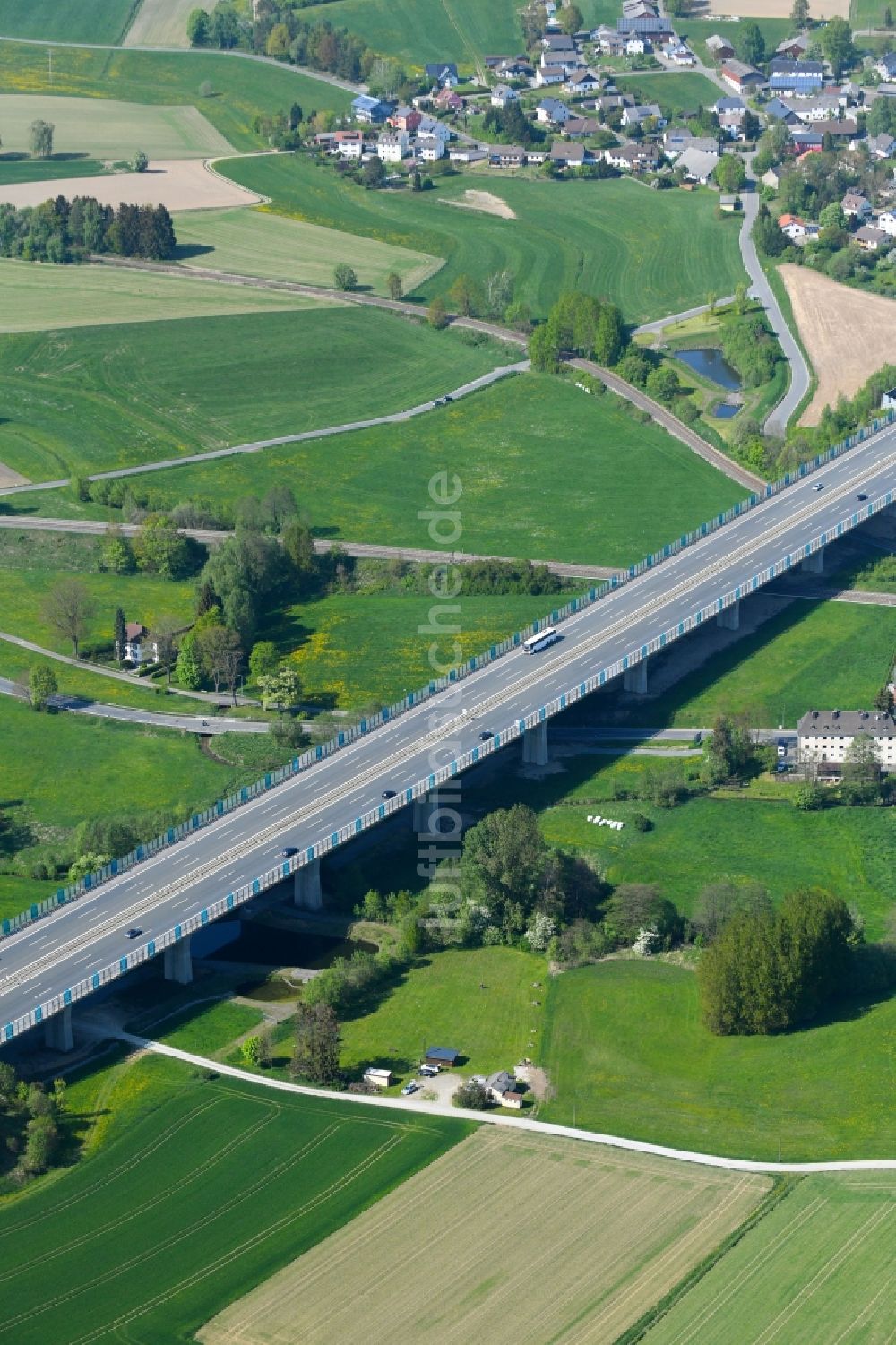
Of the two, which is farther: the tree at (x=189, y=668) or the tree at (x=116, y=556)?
the tree at (x=116, y=556)

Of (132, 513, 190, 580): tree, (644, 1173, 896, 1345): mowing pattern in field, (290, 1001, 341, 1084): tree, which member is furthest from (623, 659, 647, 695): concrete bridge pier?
(644, 1173, 896, 1345): mowing pattern in field

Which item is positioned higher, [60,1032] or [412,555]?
[412,555]

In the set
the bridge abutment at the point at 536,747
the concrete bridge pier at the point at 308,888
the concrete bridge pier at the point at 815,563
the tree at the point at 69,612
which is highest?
the concrete bridge pier at the point at 815,563

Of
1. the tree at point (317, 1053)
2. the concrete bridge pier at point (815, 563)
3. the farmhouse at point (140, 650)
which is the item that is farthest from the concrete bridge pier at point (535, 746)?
the concrete bridge pier at point (815, 563)

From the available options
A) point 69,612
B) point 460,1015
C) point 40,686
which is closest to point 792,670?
point 460,1015

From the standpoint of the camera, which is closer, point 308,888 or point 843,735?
point 308,888

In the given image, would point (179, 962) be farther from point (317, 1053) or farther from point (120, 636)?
point (120, 636)

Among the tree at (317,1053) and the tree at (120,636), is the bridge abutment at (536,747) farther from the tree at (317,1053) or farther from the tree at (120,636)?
the tree at (317,1053)

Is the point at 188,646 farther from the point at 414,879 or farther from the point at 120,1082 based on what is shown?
the point at 120,1082
